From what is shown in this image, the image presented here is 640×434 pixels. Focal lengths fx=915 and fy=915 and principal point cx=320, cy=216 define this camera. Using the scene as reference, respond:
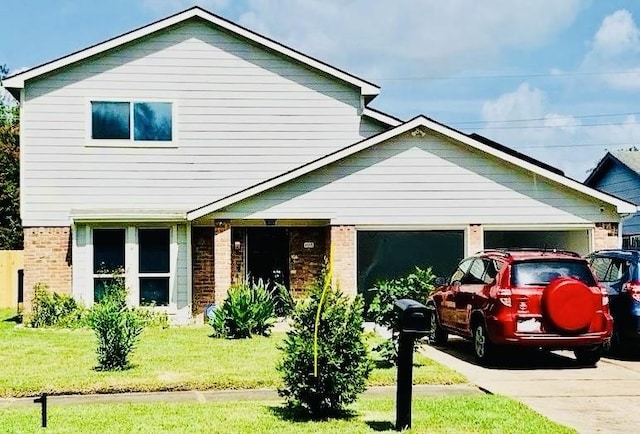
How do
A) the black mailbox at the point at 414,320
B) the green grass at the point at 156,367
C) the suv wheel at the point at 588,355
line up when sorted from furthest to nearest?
1. the suv wheel at the point at 588,355
2. the green grass at the point at 156,367
3. the black mailbox at the point at 414,320

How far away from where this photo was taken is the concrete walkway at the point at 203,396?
35.9 feet

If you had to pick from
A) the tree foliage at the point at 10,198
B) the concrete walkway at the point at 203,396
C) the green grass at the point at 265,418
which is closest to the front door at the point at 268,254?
the concrete walkway at the point at 203,396

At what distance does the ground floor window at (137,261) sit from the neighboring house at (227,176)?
4 cm

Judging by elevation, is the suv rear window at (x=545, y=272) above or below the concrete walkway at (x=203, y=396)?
above

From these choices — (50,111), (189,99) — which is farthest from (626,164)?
(50,111)

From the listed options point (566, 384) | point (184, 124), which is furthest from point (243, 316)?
point (566, 384)

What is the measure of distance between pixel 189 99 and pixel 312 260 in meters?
5.03

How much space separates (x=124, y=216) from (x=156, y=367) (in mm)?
8782

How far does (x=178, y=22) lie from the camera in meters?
22.7

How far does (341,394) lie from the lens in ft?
30.3

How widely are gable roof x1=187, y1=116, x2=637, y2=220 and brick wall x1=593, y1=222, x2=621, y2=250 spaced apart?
514mm

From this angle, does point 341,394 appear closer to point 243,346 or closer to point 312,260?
point 243,346

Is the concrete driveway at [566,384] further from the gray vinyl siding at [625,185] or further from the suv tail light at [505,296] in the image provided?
the gray vinyl siding at [625,185]

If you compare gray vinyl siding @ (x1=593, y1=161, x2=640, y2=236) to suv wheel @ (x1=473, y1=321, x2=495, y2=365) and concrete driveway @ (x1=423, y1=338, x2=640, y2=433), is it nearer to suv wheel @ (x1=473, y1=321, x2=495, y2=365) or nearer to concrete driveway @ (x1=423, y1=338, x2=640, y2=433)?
concrete driveway @ (x1=423, y1=338, x2=640, y2=433)
